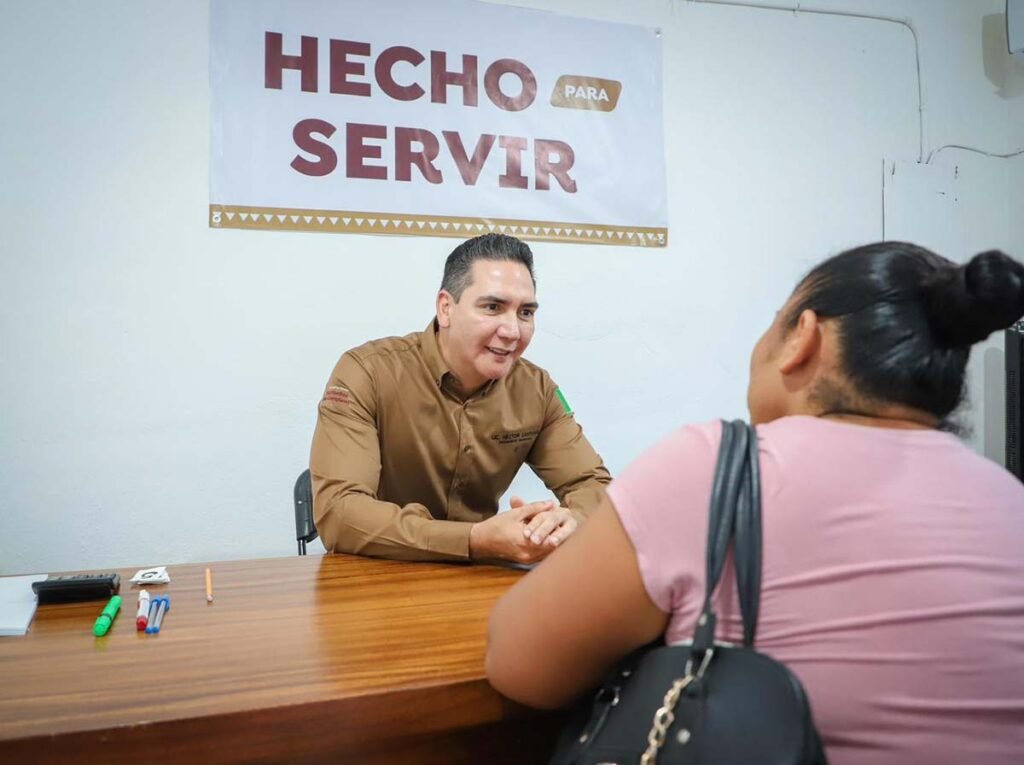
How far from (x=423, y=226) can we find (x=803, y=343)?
2.02 meters

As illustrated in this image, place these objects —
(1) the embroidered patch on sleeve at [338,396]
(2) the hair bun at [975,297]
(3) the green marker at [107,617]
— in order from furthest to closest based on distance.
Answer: (1) the embroidered patch on sleeve at [338,396] < (3) the green marker at [107,617] < (2) the hair bun at [975,297]

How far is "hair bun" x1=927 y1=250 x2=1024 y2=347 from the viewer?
720mm

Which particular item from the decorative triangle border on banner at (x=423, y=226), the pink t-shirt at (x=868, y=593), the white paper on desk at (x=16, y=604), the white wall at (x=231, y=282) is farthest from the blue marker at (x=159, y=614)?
the decorative triangle border on banner at (x=423, y=226)

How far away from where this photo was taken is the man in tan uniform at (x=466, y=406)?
189cm

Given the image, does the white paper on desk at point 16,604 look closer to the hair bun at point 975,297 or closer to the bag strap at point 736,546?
the bag strap at point 736,546

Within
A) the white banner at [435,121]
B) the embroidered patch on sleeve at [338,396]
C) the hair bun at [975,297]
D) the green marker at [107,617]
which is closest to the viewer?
the hair bun at [975,297]

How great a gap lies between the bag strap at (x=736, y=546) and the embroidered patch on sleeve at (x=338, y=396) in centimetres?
130

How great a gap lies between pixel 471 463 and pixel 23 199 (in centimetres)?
159

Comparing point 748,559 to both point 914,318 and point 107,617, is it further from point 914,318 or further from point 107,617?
point 107,617

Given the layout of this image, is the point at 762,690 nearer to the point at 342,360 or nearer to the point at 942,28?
the point at 342,360

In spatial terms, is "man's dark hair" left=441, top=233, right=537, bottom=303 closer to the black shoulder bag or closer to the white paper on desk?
the white paper on desk

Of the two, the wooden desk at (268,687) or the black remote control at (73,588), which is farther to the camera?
the black remote control at (73,588)

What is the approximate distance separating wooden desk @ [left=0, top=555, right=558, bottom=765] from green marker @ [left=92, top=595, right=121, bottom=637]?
13 mm

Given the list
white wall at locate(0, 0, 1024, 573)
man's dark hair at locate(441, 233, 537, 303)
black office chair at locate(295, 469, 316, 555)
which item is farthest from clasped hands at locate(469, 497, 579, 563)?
white wall at locate(0, 0, 1024, 573)
